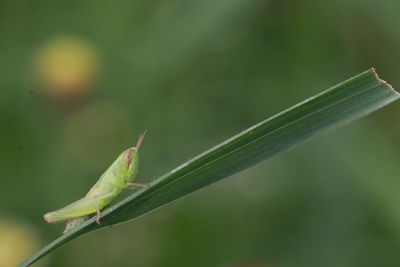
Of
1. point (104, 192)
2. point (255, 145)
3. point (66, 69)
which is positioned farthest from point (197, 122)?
point (255, 145)

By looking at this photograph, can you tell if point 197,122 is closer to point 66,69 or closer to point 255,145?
point 66,69

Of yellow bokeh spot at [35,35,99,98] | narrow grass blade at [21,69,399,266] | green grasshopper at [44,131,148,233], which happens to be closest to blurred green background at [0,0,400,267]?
yellow bokeh spot at [35,35,99,98]

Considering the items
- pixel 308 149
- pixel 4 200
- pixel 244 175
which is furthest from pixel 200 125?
pixel 4 200

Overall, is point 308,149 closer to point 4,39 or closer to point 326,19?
point 326,19

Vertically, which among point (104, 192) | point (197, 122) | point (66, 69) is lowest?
point (104, 192)

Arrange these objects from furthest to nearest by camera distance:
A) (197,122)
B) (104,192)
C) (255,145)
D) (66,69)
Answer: (197,122) < (66,69) < (104,192) < (255,145)

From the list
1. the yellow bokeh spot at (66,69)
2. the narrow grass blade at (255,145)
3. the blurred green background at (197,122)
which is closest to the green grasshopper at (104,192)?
the narrow grass blade at (255,145)
